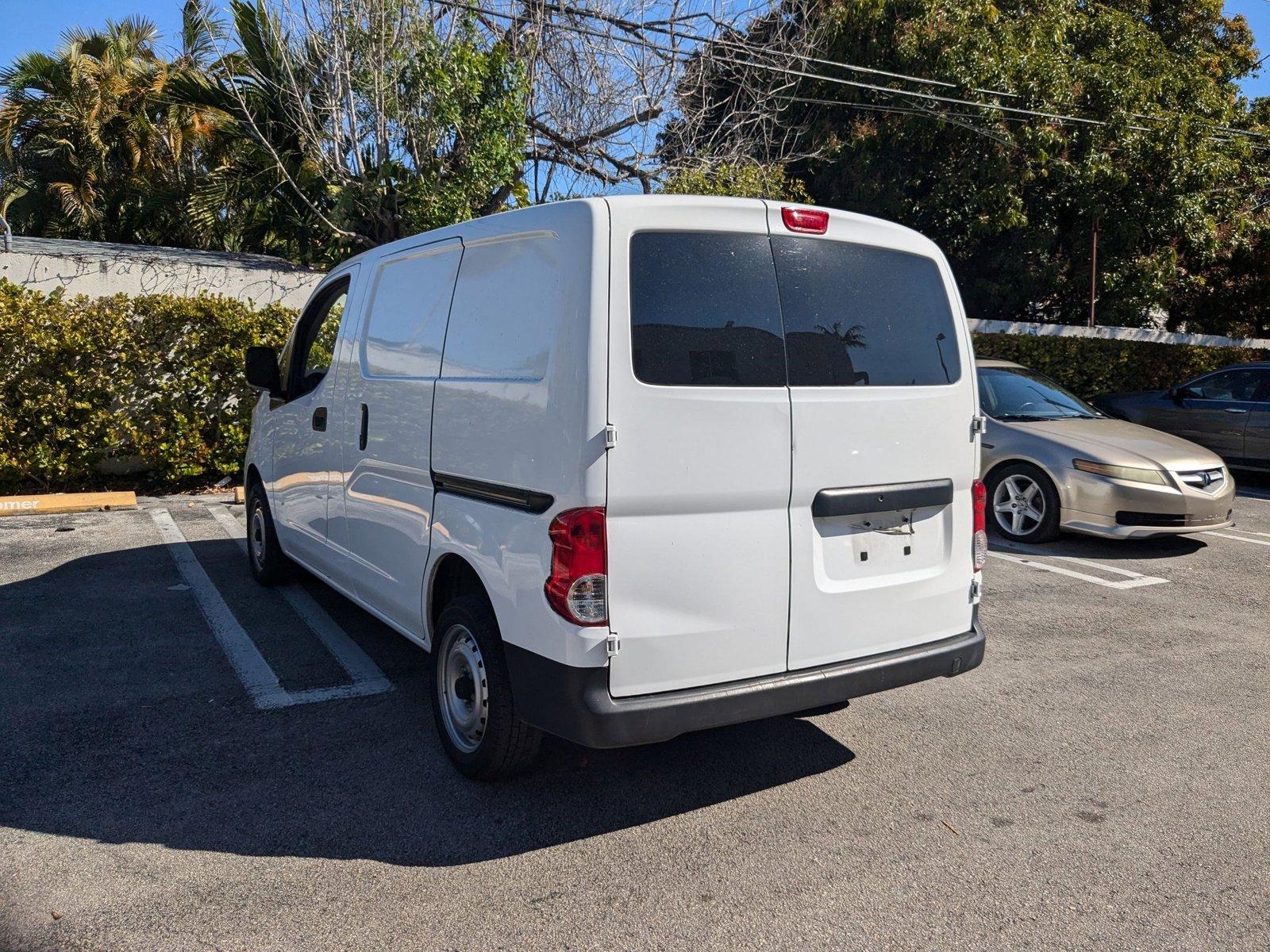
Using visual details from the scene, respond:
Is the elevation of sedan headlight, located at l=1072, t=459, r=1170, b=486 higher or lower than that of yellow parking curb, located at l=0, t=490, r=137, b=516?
higher

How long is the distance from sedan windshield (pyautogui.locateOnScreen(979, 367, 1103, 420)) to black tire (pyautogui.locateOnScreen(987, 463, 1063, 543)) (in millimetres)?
585

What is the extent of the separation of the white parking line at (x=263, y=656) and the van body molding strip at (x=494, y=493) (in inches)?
57.6

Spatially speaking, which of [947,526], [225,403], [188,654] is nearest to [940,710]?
[947,526]

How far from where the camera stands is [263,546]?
21.6 ft

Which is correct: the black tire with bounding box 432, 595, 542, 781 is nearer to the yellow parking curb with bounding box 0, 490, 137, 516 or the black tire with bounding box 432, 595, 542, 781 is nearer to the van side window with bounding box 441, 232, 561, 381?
the van side window with bounding box 441, 232, 561, 381

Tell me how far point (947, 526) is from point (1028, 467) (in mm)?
4948

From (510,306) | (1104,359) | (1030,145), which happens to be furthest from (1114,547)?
(1030,145)

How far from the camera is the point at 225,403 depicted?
10367 millimetres

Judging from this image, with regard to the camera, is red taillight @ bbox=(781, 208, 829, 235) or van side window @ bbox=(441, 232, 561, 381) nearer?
van side window @ bbox=(441, 232, 561, 381)

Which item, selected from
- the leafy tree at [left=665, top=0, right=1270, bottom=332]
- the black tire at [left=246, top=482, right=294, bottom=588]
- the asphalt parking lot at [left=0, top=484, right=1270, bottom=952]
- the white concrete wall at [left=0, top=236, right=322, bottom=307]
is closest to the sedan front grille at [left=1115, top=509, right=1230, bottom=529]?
the asphalt parking lot at [left=0, top=484, right=1270, bottom=952]

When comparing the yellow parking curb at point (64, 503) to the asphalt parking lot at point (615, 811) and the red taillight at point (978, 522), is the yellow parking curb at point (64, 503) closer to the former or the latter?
the asphalt parking lot at point (615, 811)

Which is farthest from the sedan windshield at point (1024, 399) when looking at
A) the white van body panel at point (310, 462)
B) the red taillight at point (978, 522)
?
the white van body panel at point (310, 462)

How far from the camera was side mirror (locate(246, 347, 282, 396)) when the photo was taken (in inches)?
233

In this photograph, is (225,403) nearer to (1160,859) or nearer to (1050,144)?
(1160,859)
